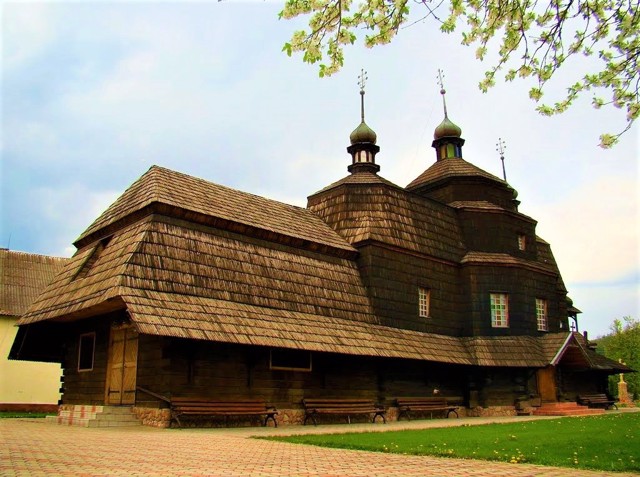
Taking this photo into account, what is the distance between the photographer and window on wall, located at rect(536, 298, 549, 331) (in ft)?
84.0

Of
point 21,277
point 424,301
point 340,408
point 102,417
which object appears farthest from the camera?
point 21,277

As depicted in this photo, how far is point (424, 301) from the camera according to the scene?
23.0 meters

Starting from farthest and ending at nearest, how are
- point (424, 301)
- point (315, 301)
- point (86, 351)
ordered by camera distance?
point (424, 301) → point (315, 301) → point (86, 351)

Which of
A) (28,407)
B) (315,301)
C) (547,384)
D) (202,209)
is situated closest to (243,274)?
(202,209)

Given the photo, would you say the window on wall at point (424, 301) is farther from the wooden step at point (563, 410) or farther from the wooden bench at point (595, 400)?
the wooden bench at point (595, 400)

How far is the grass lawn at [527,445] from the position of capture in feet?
26.4

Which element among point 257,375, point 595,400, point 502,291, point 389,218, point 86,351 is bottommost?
point 595,400

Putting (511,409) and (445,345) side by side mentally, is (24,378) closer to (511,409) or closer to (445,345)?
(445,345)

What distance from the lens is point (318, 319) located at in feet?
→ 60.1

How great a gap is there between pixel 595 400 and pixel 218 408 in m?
18.9

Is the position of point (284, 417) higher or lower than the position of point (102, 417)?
lower

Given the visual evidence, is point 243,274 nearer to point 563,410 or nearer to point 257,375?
point 257,375

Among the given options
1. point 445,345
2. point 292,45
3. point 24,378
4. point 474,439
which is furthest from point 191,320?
point 24,378

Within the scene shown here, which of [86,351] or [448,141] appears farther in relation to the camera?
[448,141]
